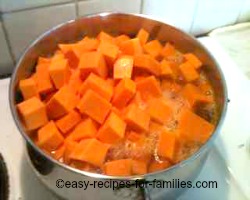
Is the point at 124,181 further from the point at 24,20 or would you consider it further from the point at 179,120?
the point at 24,20

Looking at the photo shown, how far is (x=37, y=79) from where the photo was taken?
21.5 inches

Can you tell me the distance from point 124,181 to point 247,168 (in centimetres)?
27

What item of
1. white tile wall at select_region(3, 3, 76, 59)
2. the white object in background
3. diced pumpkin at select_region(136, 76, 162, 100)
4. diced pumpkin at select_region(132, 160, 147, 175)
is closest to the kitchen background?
white tile wall at select_region(3, 3, 76, 59)

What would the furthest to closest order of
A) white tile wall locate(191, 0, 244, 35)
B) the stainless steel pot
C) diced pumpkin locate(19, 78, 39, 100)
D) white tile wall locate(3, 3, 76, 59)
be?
white tile wall locate(191, 0, 244, 35), white tile wall locate(3, 3, 76, 59), diced pumpkin locate(19, 78, 39, 100), the stainless steel pot

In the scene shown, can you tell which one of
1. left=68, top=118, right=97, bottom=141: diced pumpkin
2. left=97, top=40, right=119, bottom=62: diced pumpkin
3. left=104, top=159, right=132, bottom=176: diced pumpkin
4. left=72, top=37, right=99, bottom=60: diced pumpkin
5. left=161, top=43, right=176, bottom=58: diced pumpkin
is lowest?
left=104, top=159, right=132, bottom=176: diced pumpkin

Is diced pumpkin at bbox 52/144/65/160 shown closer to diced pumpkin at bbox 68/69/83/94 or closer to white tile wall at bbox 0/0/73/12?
diced pumpkin at bbox 68/69/83/94

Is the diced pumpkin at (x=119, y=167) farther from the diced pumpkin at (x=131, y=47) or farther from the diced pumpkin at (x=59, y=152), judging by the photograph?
the diced pumpkin at (x=131, y=47)

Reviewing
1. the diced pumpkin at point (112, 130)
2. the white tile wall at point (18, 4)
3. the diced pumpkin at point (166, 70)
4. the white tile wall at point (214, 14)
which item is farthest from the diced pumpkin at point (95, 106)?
the white tile wall at point (214, 14)

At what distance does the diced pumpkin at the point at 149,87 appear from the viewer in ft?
1.75

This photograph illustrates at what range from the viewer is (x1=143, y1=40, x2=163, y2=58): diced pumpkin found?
0.59 m

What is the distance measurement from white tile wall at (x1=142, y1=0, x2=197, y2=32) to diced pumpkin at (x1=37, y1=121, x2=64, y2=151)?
1.10 feet

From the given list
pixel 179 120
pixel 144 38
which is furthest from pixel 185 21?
pixel 179 120

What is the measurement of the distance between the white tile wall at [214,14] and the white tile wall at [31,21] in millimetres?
281

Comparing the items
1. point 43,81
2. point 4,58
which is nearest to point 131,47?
point 43,81
